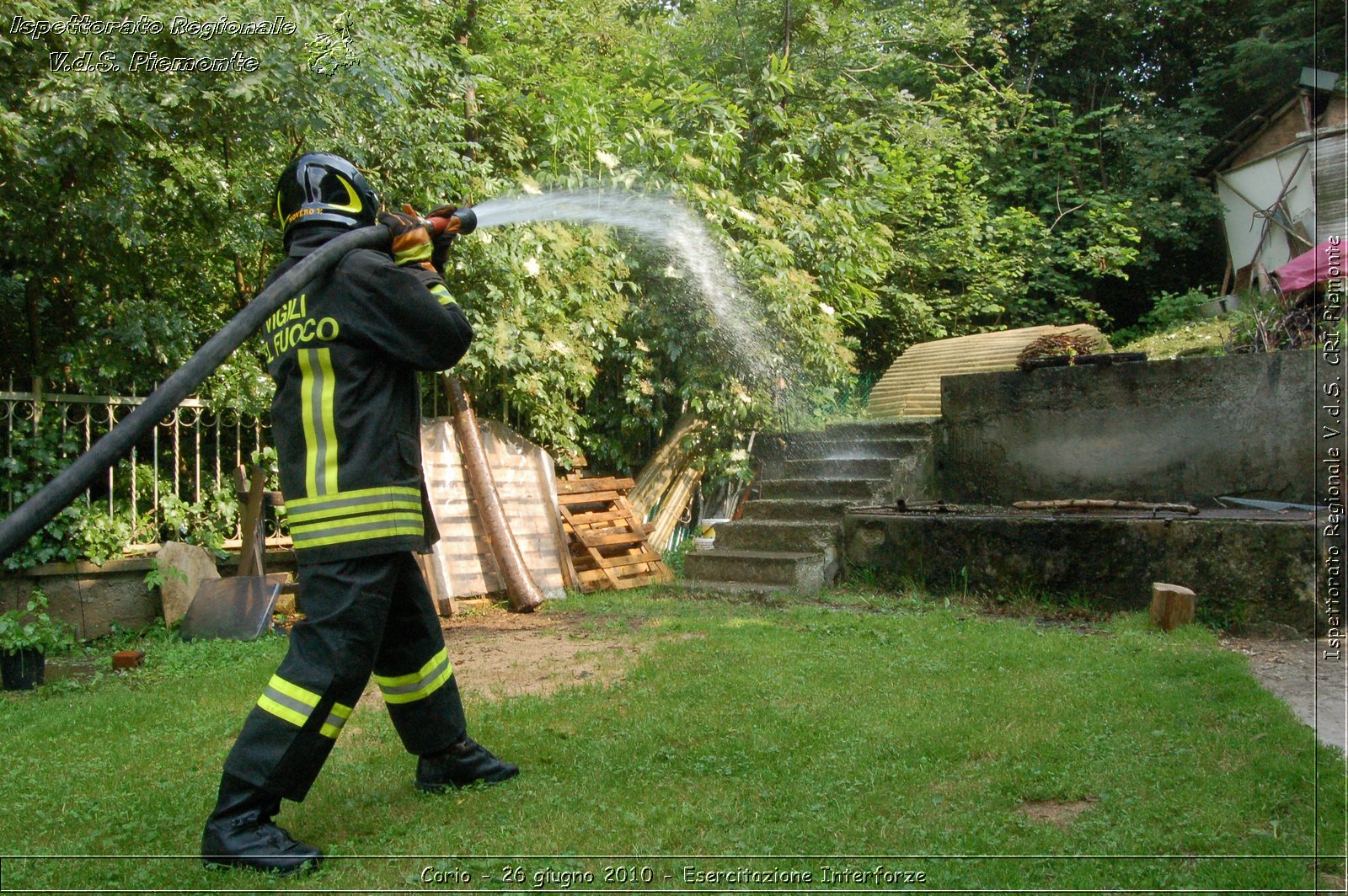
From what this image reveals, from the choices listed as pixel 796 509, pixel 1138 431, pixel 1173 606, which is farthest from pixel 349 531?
pixel 1138 431

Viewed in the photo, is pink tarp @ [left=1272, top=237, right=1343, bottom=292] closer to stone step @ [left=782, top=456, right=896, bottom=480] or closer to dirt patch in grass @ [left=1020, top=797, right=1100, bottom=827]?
stone step @ [left=782, top=456, right=896, bottom=480]

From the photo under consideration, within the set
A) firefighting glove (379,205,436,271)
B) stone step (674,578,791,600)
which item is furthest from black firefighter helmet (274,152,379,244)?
stone step (674,578,791,600)

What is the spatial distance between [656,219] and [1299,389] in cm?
564

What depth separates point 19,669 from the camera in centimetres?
579

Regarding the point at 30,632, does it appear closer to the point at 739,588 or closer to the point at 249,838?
the point at 249,838

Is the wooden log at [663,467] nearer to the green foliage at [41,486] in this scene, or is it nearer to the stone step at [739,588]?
the stone step at [739,588]

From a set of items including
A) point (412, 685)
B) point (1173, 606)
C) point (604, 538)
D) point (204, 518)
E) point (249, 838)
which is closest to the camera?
point (249, 838)

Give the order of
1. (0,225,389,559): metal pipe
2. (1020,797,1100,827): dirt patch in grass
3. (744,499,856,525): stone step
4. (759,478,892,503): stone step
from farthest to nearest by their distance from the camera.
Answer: (759,478,892,503): stone step → (744,499,856,525): stone step → (1020,797,1100,827): dirt patch in grass → (0,225,389,559): metal pipe

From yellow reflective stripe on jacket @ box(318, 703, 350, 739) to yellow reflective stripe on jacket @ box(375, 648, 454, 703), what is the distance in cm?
32

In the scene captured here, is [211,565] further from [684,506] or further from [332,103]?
[684,506]

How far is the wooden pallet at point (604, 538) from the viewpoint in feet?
29.0

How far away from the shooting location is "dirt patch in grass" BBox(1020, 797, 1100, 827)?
3.13m

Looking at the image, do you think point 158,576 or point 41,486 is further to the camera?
point 158,576

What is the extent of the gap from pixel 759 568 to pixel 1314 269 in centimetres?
463
